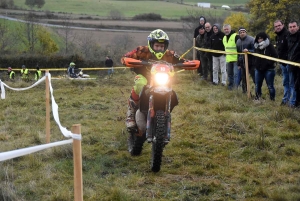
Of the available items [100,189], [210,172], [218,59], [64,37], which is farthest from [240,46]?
[64,37]

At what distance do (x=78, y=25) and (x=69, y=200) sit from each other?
6041cm

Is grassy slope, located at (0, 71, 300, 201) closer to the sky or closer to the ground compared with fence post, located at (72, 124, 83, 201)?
closer to the ground

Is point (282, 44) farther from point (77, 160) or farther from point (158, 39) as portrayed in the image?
point (77, 160)

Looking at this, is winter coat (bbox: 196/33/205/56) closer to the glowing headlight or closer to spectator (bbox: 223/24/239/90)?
spectator (bbox: 223/24/239/90)

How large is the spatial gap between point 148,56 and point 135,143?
1.33 meters

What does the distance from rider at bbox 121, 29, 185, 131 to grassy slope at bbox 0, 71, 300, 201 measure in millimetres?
773

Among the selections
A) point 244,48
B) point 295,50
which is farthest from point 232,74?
point 295,50

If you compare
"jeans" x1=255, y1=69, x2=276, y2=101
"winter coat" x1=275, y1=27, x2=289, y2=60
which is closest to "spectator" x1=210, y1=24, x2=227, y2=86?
"jeans" x1=255, y1=69, x2=276, y2=101

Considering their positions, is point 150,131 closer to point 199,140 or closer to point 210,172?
point 210,172

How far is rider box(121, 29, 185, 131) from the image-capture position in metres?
6.27

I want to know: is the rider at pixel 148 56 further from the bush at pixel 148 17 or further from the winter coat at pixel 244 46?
the bush at pixel 148 17

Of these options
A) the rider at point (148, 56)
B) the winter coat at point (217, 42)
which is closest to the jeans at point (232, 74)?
the winter coat at point (217, 42)

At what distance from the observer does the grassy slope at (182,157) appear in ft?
16.8

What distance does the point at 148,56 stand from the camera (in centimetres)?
648
